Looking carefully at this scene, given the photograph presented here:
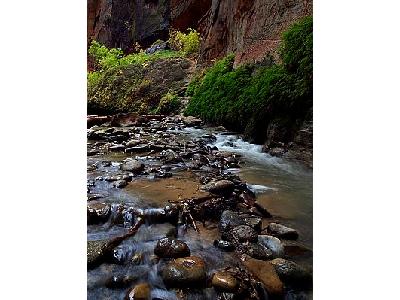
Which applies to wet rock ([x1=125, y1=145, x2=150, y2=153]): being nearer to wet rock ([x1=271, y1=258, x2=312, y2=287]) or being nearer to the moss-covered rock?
the moss-covered rock

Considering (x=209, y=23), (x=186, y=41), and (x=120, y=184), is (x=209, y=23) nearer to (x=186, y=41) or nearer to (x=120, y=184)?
(x=186, y=41)

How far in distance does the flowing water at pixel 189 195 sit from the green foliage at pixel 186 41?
0.36 meters

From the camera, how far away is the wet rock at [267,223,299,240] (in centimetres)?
141

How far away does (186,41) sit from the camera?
5.27 ft

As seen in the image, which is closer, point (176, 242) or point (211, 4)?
point (176, 242)

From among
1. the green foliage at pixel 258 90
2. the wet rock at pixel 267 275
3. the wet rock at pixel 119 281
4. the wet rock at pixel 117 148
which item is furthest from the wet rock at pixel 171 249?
the green foliage at pixel 258 90

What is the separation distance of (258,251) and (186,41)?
36.0 inches

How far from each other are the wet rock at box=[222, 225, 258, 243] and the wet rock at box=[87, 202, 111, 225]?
0.46 m

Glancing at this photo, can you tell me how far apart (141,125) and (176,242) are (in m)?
0.54

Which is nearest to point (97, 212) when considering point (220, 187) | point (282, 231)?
point (220, 187)

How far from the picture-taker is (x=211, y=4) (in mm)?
1605

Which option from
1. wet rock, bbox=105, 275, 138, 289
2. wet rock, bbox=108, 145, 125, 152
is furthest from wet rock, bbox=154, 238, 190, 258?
wet rock, bbox=108, 145, 125, 152
